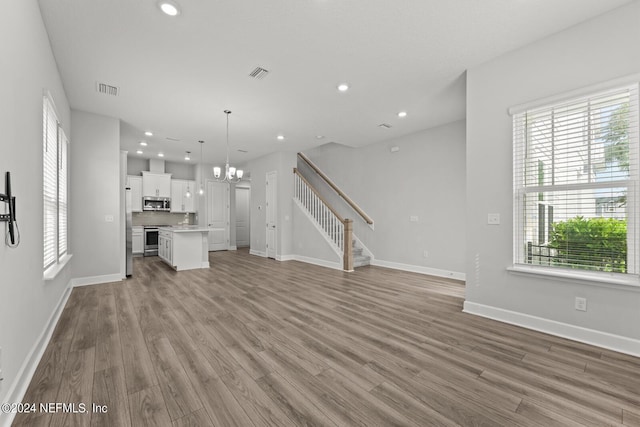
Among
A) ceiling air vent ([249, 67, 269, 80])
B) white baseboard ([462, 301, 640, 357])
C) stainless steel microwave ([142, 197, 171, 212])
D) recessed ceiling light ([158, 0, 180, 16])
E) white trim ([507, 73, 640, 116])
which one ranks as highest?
recessed ceiling light ([158, 0, 180, 16])

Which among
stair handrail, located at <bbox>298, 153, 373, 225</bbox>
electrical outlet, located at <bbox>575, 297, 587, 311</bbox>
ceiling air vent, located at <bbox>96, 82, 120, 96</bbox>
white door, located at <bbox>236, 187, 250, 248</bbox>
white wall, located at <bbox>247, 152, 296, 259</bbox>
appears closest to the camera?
electrical outlet, located at <bbox>575, 297, 587, 311</bbox>

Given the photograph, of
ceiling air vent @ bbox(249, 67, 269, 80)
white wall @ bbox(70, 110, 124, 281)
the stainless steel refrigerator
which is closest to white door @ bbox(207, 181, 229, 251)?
the stainless steel refrigerator

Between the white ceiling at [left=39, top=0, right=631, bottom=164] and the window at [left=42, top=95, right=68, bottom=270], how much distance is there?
0.78 meters

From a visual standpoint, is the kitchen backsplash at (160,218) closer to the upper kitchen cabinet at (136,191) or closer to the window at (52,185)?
the upper kitchen cabinet at (136,191)

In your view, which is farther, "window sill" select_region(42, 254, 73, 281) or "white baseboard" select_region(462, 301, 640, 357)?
"window sill" select_region(42, 254, 73, 281)

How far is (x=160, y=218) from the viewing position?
29.5 feet

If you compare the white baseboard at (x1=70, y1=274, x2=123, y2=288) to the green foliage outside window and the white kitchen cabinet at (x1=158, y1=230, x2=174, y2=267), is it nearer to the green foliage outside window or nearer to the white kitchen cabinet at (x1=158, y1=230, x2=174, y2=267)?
the white kitchen cabinet at (x1=158, y1=230, x2=174, y2=267)

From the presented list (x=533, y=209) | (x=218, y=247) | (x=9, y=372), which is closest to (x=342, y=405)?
(x=9, y=372)

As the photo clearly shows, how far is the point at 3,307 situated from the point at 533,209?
441 cm

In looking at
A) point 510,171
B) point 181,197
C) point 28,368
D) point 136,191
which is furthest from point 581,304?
point 136,191

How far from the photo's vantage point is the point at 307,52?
3084 millimetres

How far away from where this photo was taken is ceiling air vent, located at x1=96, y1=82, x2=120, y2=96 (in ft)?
12.4

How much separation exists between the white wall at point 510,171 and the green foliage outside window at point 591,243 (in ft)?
0.75

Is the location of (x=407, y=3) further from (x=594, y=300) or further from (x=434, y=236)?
(x=434, y=236)
